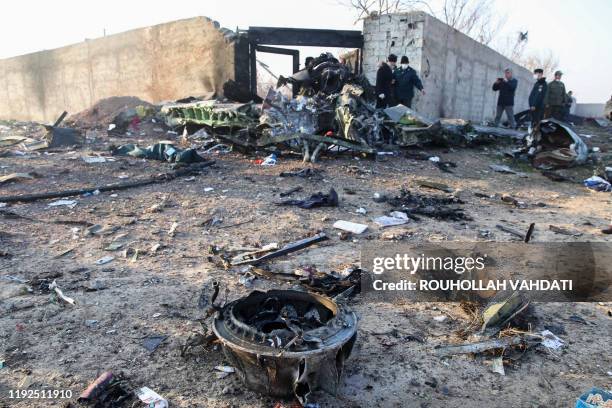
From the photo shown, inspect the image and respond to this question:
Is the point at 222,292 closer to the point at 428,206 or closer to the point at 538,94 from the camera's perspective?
the point at 428,206

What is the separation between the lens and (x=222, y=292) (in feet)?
9.72

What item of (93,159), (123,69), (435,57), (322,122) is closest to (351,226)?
(322,122)

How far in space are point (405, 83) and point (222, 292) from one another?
324 inches

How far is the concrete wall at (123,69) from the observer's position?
11.9m

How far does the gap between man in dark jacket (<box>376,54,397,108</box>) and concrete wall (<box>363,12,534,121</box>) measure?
1.31 meters

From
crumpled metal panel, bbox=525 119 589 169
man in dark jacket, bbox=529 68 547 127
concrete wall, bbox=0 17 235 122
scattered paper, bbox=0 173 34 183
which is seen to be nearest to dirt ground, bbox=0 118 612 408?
scattered paper, bbox=0 173 34 183

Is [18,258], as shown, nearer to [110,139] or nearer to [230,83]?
[110,139]

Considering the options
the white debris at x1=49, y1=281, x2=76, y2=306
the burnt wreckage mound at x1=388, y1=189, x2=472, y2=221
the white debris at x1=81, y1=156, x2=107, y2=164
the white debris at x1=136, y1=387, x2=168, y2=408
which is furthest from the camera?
the white debris at x1=81, y1=156, x2=107, y2=164

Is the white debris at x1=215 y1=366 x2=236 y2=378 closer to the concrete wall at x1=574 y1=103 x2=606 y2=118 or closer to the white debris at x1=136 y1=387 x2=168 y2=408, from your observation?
the white debris at x1=136 y1=387 x2=168 y2=408

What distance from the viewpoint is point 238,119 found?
27.2 ft

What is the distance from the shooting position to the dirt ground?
81.1 inches

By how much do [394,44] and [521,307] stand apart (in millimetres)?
9922

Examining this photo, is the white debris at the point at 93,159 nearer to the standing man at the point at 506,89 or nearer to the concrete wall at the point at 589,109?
the standing man at the point at 506,89

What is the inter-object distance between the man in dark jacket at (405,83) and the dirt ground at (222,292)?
4.27m
